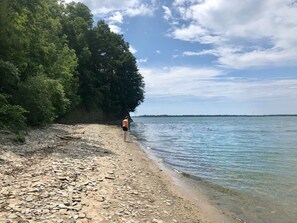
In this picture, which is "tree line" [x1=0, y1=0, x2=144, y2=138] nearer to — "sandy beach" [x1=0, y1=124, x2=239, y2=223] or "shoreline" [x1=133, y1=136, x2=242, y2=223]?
"sandy beach" [x1=0, y1=124, x2=239, y2=223]

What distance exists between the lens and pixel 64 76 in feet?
130

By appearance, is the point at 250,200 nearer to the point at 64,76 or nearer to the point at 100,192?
the point at 100,192

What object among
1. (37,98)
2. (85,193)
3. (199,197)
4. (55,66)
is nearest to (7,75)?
(37,98)

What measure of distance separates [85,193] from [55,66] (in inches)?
1158

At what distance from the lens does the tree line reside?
73.0ft

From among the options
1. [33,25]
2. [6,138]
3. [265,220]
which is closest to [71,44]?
[33,25]

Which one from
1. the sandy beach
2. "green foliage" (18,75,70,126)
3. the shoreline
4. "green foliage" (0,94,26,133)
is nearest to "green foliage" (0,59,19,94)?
"green foliage" (18,75,70,126)

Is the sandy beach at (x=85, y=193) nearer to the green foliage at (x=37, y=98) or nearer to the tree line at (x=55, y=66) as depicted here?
the tree line at (x=55, y=66)

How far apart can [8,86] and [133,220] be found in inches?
748

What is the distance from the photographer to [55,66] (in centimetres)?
3703

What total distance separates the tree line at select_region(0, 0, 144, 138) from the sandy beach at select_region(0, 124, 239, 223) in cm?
741

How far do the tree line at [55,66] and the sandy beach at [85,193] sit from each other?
7.41 metres

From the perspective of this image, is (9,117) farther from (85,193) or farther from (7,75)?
(85,193)

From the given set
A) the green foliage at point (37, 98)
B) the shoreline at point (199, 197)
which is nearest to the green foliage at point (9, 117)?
the green foliage at point (37, 98)
